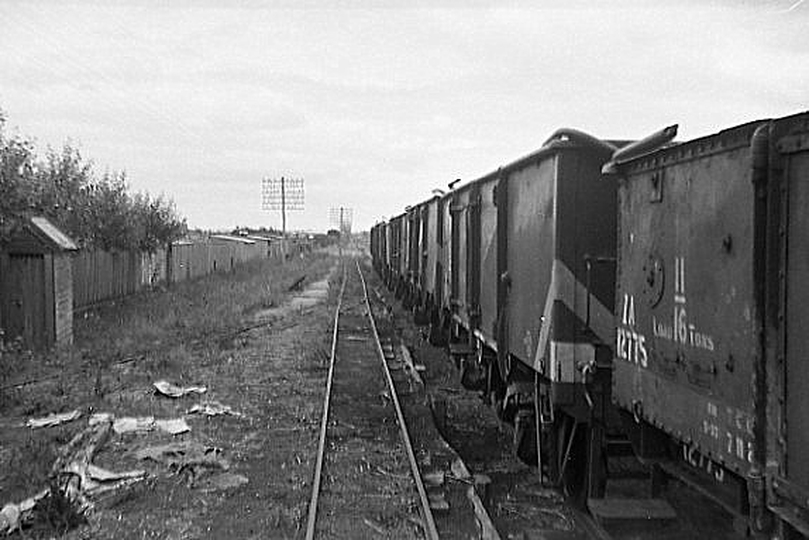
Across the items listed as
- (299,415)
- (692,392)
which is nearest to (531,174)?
(692,392)

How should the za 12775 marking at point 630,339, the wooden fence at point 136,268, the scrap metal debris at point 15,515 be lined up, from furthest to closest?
the wooden fence at point 136,268 < the scrap metal debris at point 15,515 < the za 12775 marking at point 630,339

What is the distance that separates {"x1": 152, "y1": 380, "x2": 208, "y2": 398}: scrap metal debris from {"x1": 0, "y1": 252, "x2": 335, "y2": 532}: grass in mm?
202

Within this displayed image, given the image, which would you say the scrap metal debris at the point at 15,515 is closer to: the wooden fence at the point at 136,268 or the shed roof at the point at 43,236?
the shed roof at the point at 43,236

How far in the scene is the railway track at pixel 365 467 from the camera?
275 inches

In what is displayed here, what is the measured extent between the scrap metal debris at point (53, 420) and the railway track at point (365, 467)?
328 cm

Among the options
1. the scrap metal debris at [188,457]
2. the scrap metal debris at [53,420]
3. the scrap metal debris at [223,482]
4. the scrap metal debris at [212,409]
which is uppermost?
the scrap metal debris at [53,420]

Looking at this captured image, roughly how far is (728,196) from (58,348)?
14027 mm

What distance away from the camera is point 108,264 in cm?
2306

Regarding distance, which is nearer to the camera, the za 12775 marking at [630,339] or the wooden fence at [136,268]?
the za 12775 marking at [630,339]

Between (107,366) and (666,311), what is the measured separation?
41.2 feet

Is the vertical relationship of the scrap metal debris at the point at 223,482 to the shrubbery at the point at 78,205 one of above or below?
below

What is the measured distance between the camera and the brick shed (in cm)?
1489

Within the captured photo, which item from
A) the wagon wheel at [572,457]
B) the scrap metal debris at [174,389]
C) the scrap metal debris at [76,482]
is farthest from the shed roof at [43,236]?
the wagon wheel at [572,457]

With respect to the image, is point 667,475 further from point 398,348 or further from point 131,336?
point 131,336
